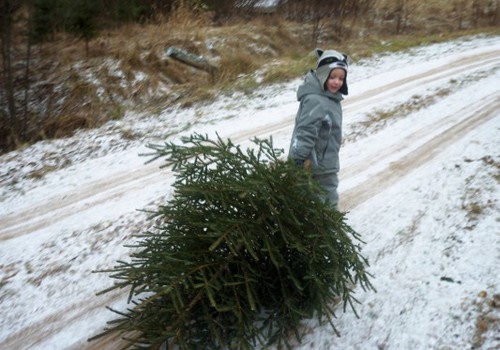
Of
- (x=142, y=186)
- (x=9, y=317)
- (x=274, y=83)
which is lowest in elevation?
(x=9, y=317)

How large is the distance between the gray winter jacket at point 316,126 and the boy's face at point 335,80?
0.06 metres

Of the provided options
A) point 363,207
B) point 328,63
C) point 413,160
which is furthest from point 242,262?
point 413,160

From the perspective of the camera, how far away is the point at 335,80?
3.31 meters

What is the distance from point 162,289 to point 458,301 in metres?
2.33

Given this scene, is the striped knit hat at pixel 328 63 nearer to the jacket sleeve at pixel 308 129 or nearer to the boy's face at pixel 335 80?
the boy's face at pixel 335 80

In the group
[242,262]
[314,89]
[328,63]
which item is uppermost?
[328,63]

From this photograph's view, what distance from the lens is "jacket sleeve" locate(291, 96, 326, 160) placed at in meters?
3.33

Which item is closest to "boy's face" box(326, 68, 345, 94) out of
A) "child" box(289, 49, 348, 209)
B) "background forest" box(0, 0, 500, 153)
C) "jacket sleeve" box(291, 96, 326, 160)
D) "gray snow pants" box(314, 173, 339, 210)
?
"child" box(289, 49, 348, 209)

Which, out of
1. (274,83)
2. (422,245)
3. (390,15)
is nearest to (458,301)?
(422,245)

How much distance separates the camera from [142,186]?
5.66 m

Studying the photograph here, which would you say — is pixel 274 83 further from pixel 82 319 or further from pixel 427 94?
pixel 82 319

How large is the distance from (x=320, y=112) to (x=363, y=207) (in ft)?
5.56

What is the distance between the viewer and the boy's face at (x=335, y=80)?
3.29 m

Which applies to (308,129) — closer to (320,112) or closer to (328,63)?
(320,112)
